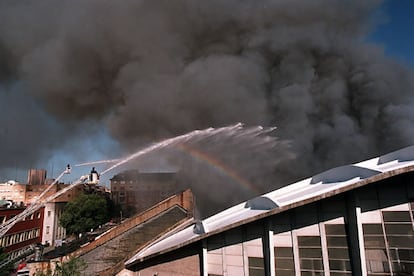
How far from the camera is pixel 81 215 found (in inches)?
1242

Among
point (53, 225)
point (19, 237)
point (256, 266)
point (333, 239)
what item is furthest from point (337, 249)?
point (53, 225)

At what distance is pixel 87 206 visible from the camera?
31609 mm

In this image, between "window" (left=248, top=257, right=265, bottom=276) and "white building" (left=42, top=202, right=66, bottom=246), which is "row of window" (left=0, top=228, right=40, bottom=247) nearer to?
"white building" (left=42, top=202, right=66, bottom=246)

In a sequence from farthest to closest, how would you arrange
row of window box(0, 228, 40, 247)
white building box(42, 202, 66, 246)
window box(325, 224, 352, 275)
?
white building box(42, 202, 66, 246), row of window box(0, 228, 40, 247), window box(325, 224, 352, 275)

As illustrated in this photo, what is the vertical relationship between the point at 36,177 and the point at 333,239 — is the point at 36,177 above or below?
above

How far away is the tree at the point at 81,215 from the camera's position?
1224 inches

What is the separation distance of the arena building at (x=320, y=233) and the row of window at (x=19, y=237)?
1869 cm

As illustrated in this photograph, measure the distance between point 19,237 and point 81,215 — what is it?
26.1 ft

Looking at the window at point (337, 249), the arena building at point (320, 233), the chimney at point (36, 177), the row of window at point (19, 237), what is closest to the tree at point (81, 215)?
the row of window at point (19, 237)

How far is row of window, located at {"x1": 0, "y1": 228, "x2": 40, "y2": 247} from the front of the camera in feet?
69.6

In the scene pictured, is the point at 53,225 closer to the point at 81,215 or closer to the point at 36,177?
the point at 81,215

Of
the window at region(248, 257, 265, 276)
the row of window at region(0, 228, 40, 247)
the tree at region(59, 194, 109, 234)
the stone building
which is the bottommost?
the window at region(248, 257, 265, 276)

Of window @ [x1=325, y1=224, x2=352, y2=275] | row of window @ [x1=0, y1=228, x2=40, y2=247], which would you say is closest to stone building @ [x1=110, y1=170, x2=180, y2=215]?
row of window @ [x1=0, y1=228, x2=40, y2=247]

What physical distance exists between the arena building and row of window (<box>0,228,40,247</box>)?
18691mm
